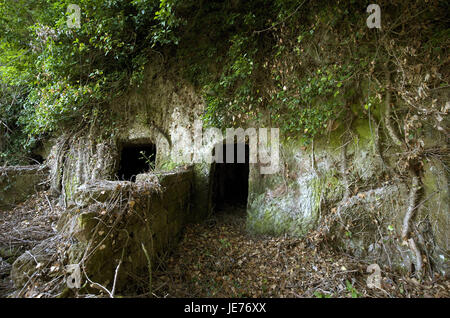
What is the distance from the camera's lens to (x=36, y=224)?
14.2 feet

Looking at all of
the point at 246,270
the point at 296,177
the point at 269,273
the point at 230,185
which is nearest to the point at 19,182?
the point at 230,185

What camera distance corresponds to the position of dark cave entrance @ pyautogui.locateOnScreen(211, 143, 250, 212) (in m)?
6.20

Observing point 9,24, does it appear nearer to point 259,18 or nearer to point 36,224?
point 36,224

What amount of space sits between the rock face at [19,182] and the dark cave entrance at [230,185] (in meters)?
4.95

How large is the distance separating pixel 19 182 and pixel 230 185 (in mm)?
6352

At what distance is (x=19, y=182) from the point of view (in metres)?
5.46

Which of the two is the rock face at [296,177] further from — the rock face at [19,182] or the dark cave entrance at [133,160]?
the dark cave entrance at [133,160]

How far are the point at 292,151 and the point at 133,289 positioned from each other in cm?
365

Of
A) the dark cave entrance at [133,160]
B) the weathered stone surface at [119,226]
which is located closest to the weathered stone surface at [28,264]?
the weathered stone surface at [119,226]

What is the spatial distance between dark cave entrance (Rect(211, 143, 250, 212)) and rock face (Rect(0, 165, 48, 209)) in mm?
4946

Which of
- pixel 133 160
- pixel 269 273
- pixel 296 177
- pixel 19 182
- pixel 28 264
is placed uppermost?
pixel 133 160

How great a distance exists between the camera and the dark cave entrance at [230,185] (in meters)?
6.20

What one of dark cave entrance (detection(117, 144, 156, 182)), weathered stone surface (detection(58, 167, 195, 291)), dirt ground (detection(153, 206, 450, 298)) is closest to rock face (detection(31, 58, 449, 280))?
weathered stone surface (detection(58, 167, 195, 291))

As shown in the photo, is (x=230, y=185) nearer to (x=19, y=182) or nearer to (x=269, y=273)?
(x=269, y=273)
